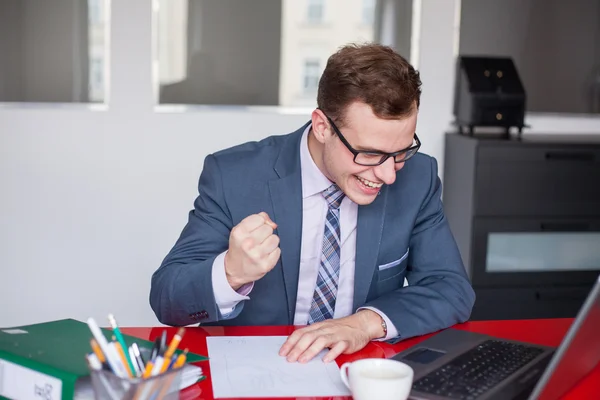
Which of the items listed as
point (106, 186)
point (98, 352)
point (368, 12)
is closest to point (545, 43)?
point (368, 12)

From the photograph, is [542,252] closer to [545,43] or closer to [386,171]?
[545,43]

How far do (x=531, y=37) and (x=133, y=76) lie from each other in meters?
1.91

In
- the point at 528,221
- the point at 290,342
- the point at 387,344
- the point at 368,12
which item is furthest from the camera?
the point at 368,12

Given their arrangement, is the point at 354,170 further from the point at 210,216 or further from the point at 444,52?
the point at 444,52

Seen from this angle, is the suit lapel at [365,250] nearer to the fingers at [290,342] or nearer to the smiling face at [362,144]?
the smiling face at [362,144]

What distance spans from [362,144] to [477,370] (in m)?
0.62

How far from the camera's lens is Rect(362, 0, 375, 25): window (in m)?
3.89

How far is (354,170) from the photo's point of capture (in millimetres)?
1947

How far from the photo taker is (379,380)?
128cm

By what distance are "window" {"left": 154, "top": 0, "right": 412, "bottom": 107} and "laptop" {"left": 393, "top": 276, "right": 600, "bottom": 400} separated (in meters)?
2.23

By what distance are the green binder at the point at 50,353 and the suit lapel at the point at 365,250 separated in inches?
24.1

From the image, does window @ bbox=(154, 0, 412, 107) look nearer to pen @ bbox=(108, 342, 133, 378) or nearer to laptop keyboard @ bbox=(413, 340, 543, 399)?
laptop keyboard @ bbox=(413, 340, 543, 399)

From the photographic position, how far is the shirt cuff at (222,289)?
1784mm

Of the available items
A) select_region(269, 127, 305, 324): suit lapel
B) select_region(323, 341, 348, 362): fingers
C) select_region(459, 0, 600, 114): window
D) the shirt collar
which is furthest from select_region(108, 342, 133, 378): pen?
select_region(459, 0, 600, 114): window
